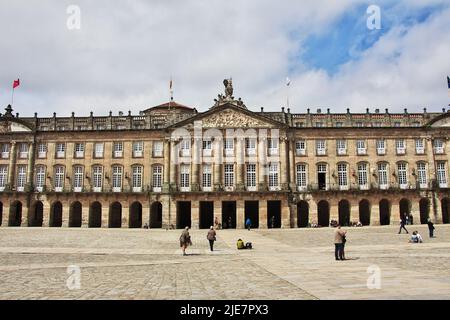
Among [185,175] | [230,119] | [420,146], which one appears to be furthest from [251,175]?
[420,146]

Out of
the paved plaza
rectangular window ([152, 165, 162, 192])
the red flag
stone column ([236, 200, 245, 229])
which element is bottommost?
the paved plaza

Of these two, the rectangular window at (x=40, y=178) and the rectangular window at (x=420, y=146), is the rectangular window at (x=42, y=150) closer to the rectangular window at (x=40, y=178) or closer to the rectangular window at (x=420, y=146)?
the rectangular window at (x=40, y=178)

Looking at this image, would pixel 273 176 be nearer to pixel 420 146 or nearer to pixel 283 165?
pixel 283 165

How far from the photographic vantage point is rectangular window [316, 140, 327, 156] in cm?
4822

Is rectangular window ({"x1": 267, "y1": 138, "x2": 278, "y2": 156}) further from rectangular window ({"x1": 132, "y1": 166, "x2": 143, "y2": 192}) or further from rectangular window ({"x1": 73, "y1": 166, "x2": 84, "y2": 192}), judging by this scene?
rectangular window ({"x1": 73, "y1": 166, "x2": 84, "y2": 192})

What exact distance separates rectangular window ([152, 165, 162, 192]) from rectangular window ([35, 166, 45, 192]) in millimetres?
14163

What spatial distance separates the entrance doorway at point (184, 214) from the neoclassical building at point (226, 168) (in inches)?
13.9

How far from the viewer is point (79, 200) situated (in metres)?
48.0

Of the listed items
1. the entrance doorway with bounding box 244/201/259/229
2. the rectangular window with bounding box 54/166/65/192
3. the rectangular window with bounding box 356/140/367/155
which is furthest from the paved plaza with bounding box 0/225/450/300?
the rectangular window with bounding box 54/166/65/192

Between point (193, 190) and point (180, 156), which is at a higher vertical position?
point (180, 156)
